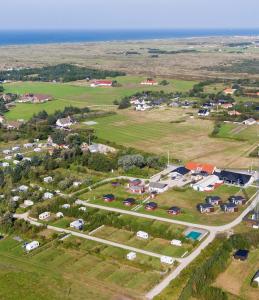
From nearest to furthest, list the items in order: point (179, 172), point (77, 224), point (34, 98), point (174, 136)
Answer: point (77, 224) → point (179, 172) → point (174, 136) → point (34, 98)

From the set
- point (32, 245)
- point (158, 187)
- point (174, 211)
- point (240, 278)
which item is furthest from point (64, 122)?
point (240, 278)

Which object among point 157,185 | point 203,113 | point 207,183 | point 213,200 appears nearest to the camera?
point 213,200

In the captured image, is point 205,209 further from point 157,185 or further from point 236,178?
point 236,178

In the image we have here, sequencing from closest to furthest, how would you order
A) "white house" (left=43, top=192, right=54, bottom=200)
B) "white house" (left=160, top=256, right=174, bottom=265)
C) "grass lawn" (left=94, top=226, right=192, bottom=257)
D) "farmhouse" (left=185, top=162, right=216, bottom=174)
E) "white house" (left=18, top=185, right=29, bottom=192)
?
"white house" (left=160, top=256, right=174, bottom=265) → "grass lawn" (left=94, top=226, right=192, bottom=257) → "white house" (left=43, top=192, right=54, bottom=200) → "white house" (left=18, top=185, right=29, bottom=192) → "farmhouse" (left=185, top=162, right=216, bottom=174)

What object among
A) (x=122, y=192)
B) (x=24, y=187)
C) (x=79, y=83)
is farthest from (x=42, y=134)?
(x=79, y=83)

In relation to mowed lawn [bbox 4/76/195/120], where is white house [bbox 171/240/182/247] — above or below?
below

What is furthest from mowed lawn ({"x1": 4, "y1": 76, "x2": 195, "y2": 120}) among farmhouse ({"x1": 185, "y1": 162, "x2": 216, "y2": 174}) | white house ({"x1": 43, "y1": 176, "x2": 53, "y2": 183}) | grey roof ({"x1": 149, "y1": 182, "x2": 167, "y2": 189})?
grey roof ({"x1": 149, "y1": 182, "x2": 167, "y2": 189})

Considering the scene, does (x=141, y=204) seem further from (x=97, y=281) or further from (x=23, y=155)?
(x=23, y=155)

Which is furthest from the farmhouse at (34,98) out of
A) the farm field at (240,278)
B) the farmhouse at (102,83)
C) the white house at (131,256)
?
the farm field at (240,278)

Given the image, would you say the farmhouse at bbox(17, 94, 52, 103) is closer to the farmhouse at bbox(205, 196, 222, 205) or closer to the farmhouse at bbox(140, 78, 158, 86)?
the farmhouse at bbox(140, 78, 158, 86)
